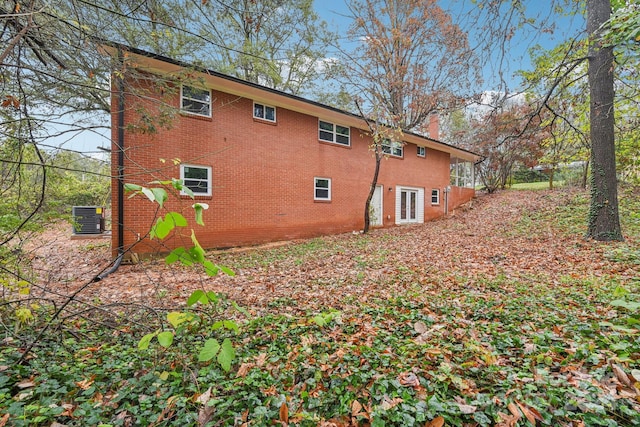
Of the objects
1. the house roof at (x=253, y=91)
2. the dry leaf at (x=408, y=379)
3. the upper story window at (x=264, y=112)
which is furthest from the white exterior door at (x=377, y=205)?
the dry leaf at (x=408, y=379)

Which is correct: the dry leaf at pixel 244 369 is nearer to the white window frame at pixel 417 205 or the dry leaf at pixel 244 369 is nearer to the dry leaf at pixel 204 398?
the dry leaf at pixel 204 398

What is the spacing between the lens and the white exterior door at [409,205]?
15.9 m

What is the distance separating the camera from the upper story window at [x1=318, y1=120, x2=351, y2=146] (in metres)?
12.7

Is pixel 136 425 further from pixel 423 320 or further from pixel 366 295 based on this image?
pixel 366 295

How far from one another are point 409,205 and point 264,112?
32.9 ft

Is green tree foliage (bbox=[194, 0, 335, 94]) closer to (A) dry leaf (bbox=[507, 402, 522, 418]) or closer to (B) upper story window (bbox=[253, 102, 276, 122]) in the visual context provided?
(B) upper story window (bbox=[253, 102, 276, 122])

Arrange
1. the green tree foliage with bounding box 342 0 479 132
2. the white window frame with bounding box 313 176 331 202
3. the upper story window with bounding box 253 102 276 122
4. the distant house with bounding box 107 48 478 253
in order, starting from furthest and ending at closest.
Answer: the green tree foliage with bounding box 342 0 479 132 → the white window frame with bounding box 313 176 331 202 → the upper story window with bounding box 253 102 276 122 → the distant house with bounding box 107 48 478 253

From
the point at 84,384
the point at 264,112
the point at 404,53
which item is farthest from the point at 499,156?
the point at 84,384

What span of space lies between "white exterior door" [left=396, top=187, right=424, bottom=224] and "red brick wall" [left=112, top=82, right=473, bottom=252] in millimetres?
1239

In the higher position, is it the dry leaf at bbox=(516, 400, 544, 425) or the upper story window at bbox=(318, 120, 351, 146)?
the upper story window at bbox=(318, 120, 351, 146)

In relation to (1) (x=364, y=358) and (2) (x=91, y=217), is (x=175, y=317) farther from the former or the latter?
(2) (x=91, y=217)

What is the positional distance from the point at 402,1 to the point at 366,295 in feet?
53.5

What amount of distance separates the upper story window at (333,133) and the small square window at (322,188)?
189 cm

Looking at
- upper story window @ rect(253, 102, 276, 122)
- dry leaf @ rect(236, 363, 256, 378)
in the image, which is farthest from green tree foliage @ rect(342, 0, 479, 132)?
dry leaf @ rect(236, 363, 256, 378)
